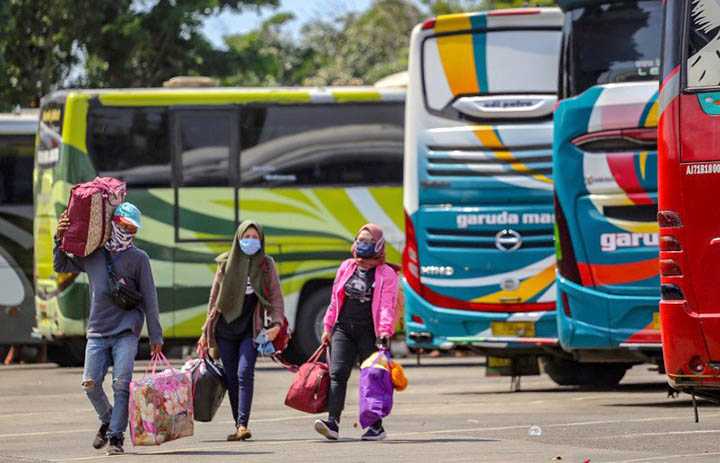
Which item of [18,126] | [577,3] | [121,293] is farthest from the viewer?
[18,126]

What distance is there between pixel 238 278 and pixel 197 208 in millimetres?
10132

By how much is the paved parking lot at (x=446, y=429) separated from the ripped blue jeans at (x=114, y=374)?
0.32 m

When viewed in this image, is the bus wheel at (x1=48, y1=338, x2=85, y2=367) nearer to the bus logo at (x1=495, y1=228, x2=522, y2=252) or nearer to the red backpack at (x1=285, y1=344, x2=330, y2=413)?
the bus logo at (x1=495, y1=228, x2=522, y2=252)

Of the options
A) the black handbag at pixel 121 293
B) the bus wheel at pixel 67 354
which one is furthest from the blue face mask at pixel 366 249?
the bus wheel at pixel 67 354

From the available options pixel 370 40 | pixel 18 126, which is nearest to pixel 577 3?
pixel 18 126

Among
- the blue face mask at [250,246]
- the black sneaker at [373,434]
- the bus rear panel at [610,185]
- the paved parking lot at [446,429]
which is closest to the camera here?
the paved parking lot at [446,429]

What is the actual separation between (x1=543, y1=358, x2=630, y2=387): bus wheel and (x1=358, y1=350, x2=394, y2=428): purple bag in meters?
7.38

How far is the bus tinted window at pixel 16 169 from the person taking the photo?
2705 centimetres

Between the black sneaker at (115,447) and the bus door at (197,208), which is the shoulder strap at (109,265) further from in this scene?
the bus door at (197,208)

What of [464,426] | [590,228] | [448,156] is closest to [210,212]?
[448,156]

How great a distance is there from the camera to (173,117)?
25422 millimetres

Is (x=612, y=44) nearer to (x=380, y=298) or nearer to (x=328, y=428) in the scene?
(x=380, y=298)

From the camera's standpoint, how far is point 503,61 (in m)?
21.1

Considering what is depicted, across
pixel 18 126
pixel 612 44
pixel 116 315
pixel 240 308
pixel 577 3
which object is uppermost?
pixel 577 3
